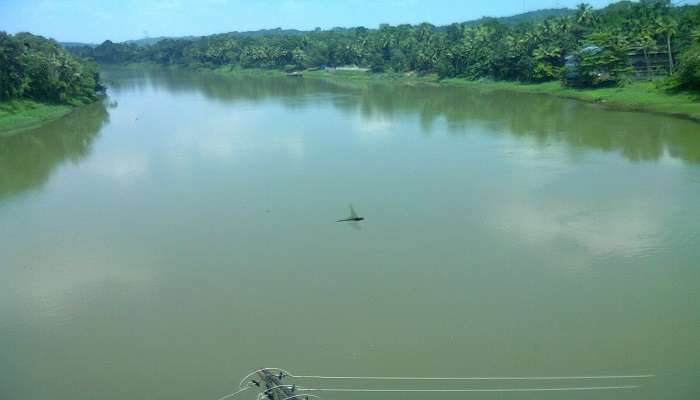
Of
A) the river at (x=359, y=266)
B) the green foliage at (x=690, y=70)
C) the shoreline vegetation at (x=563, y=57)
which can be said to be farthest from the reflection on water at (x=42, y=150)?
the green foliage at (x=690, y=70)

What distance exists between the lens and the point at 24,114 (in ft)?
79.0

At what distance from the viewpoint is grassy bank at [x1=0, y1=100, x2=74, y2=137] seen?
73.4 ft

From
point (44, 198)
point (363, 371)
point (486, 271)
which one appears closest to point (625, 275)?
point (486, 271)

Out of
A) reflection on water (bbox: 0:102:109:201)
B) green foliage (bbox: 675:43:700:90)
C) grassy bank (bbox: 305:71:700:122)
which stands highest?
green foliage (bbox: 675:43:700:90)

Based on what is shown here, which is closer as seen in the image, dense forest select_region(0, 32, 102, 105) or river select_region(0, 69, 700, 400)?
river select_region(0, 69, 700, 400)

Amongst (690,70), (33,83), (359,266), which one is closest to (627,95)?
(690,70)

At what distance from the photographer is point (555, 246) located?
8852 mm

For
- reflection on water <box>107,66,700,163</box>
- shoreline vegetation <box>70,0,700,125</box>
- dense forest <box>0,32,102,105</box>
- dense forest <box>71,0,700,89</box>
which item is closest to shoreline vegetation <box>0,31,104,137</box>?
dense forest <box>0,32,102,105</box>

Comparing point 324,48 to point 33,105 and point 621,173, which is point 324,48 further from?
point 621,173

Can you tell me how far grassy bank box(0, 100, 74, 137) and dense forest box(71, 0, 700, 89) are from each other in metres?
23.4

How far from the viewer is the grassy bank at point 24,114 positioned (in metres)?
22.4

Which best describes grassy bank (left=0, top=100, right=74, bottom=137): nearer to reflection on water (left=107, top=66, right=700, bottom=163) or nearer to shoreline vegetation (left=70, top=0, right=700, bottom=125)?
reflection on water (left=107, top=66, right=700, bottom=163)

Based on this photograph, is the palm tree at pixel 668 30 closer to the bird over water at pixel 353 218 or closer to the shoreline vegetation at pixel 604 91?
the shoreline vegetation at pixel 604 91

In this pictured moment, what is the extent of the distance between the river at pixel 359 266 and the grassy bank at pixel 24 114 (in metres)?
5.90
